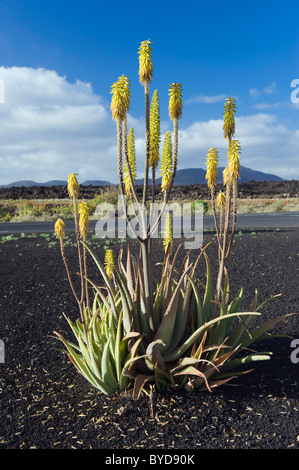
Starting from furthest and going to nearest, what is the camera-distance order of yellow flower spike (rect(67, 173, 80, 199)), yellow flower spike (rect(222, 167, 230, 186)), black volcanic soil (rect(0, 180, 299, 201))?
1. black volcanic soil (rect(0, 180, 299, 201))
2. yellow flower spike (rect(222, 167, 230, 186))
3. yellow flower spike (rect(67, 173, 80, 199))

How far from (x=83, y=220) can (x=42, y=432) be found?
1.59m

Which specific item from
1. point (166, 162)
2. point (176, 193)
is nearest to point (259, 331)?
point (166, 162)

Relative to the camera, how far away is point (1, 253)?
30.1 feet

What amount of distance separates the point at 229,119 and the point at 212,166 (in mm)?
368

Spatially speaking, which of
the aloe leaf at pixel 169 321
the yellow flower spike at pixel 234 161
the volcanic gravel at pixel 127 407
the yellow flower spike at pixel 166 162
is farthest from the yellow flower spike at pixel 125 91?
the volcanic gravel at pixel 127 407

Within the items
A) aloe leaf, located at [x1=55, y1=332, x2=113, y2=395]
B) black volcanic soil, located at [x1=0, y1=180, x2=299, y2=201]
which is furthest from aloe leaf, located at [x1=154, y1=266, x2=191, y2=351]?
black volcanic soil, located at [x1=0, y1=180, x2=299, y2=201]

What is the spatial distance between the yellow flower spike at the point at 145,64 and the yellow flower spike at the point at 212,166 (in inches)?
32.0

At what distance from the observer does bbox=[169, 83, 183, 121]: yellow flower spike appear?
2953mm

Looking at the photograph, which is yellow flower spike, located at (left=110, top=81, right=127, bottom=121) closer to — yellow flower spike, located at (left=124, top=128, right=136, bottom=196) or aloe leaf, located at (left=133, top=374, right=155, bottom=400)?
yellow flower spike, located at (left=124, top=128, right=136, bottom=196)

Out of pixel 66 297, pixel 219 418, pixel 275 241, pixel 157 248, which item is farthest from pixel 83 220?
pixel 275 241

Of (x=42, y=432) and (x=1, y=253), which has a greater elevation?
(x=1, y=253)

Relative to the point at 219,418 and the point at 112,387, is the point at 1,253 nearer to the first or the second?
the point at 112,387

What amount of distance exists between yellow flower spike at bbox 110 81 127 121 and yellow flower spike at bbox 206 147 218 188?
2.74 ft

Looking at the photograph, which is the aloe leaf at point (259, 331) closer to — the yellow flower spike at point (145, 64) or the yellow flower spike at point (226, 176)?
the yellow flower spike at point (226, 176)
